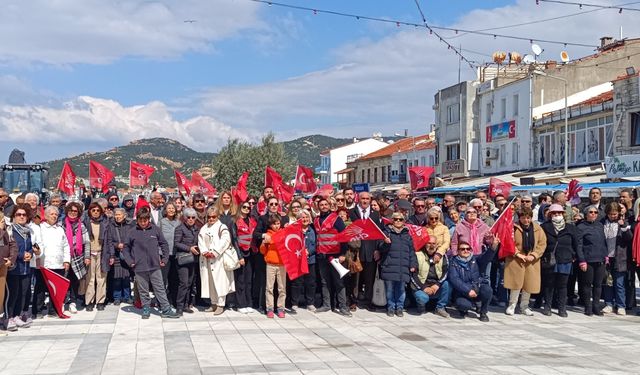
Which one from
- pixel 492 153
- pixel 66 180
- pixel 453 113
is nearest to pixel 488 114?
pixel 492 153

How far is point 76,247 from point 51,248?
0.49 meters

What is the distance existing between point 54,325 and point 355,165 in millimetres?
67595

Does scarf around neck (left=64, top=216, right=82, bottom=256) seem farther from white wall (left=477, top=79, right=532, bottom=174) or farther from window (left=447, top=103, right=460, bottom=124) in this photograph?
window (left=447, top=103, right=460, bottom=124)

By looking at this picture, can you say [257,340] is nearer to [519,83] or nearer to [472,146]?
[519,83]

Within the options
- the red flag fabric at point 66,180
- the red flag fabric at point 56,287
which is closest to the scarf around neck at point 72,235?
the red flag fabric at point 56,287

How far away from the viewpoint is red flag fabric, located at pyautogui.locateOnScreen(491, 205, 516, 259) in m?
11.9

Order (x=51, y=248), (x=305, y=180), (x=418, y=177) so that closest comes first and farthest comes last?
(x=51, y=248) → (x=305, y=180) → (x=418, y=177)

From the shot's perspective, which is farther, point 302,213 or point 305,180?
point 305,180

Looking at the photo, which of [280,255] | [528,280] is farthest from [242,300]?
[528,280]

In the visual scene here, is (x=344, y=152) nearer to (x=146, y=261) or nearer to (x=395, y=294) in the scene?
(x=395, y=294)

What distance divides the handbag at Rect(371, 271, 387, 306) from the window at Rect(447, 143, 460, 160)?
37985 mm

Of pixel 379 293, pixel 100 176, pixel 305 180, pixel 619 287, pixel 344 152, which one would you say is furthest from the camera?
pixel 344 152

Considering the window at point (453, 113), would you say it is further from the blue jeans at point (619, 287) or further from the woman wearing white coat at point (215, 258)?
the woman wearing white coat at point (215, 258)

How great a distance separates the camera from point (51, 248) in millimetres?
10945
